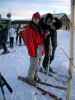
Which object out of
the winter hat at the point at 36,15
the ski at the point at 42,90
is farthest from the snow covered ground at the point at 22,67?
the winter hat at the point at 36,15

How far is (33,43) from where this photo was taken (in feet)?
21.7

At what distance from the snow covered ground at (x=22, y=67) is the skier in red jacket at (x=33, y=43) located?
1.4 inches

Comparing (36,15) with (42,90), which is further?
(42,90)

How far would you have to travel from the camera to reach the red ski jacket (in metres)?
6.58

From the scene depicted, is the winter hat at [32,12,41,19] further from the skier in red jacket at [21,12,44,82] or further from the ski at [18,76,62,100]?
the ski at [18,76,62,100]

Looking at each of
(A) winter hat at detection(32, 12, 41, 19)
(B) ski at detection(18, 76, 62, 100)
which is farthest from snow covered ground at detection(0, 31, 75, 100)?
(A) winter hat at detection(32, 12, 41, 19)

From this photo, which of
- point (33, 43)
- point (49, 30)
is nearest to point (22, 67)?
point (33, 43)

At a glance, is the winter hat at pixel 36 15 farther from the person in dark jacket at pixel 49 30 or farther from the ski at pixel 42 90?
the ski at pixel 42 90

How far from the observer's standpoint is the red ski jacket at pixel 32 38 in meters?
6.58

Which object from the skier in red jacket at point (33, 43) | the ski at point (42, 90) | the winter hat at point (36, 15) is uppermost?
the winter hat at point (36, 15)

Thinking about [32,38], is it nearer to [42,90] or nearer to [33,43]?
[33,43]

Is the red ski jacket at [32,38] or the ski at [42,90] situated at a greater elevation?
the red ski jacket at [32,38]

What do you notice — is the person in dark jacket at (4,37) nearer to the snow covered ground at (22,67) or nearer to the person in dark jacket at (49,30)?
the snow covered ground at (22,67)

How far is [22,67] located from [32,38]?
7.9 inches
